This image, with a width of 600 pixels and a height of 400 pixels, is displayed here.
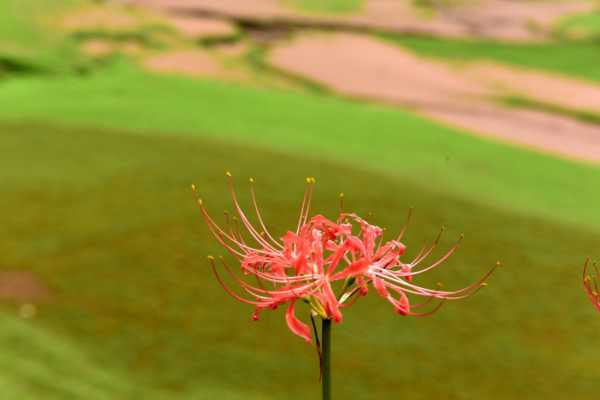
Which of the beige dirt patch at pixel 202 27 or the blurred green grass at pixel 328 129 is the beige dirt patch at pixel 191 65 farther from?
the beige dirt patch at pixel 202 27

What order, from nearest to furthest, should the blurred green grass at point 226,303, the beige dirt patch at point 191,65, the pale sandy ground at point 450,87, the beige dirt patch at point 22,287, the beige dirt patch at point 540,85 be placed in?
the blurred green grass at point 226,303 → the beige dirt patch at point 22,287 → the pale sandy ground at point 450,87 → the beige dirt patch at point 191,65 → the beige dirt patch at point 540,85

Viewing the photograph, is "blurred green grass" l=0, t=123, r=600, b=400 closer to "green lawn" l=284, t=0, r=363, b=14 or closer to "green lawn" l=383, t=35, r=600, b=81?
"green lawn" l=383, t=35, r=600, b=81

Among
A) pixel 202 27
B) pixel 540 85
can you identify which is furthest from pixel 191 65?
pixel 540 85

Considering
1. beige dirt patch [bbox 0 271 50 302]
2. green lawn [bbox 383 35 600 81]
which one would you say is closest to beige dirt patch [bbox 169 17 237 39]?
green lawn [bbox 383 35 600 81]

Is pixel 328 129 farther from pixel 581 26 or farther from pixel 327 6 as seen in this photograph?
pixel 581 26

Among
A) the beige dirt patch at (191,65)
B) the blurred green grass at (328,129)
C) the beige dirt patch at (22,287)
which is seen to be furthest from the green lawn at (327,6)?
the beige dirt patch at (22,287)

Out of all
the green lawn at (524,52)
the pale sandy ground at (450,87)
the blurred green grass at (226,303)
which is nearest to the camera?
the blurred green grass at (226,303)

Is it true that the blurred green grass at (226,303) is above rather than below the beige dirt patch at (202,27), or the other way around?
below

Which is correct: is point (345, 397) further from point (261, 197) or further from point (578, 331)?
point (261, 197)
